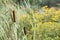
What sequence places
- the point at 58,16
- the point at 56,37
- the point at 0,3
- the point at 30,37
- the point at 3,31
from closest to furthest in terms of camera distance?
the point at 3,31 < the point at 0,3 < the point at 30,37 < the point at 56,37 < the point at 58,16

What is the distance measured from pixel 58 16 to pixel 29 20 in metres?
0.72

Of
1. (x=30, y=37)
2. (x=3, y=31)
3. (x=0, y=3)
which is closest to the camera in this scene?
(x=3, y=31)

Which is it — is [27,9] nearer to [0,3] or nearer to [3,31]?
[0,3]

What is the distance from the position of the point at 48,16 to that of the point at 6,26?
140cm

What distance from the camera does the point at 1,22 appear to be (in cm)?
255

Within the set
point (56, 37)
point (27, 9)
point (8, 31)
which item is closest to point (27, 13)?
point (27, 9)

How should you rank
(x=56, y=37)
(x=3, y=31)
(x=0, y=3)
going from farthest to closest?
(x=56, y=37)
(x=0, y=3)
(x=3, y=31)

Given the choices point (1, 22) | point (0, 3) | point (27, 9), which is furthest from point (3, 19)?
point (27, 9)

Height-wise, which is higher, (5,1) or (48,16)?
(5,1)

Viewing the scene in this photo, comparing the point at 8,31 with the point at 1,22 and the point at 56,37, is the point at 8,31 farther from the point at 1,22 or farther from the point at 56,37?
the point at 56,37

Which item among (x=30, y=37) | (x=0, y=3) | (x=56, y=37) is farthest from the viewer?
(x=56, y=37)

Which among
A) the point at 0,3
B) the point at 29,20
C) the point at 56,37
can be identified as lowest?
the point at 56,37

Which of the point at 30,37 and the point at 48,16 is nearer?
the point at 30,37

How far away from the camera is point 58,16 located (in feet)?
12.0
